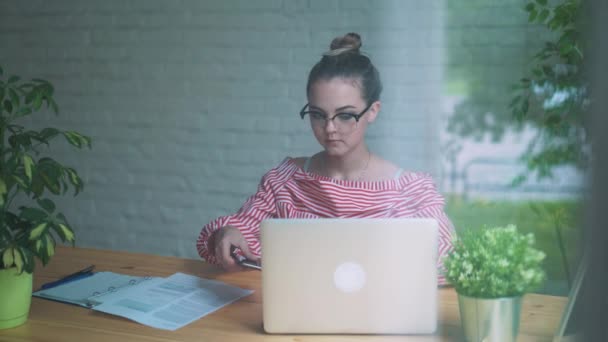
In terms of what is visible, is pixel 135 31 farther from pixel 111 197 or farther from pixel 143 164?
pixel 111 197

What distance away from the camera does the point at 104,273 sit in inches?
51.2

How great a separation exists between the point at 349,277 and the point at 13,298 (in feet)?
1.78

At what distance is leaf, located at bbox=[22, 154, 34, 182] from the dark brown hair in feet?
2.05

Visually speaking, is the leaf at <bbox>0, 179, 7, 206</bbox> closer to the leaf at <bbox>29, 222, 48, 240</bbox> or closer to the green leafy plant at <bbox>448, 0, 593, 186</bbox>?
the leaf at <bbox>29, 222, 48, 240</bbox>

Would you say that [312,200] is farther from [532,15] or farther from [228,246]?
[532,15]

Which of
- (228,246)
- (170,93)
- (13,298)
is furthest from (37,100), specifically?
(170,93)

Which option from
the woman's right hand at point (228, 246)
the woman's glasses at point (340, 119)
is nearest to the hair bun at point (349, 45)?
the woman's glasses at point (340, 119)

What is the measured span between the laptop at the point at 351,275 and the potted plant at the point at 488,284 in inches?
1.9

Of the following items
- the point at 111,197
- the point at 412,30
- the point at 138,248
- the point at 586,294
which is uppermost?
the point at 412,30

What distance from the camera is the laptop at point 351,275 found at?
890 mm

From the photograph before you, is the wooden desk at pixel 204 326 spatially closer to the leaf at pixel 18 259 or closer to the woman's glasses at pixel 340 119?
the leaf at pixel 18 259

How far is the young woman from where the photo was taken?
A: 53.7 inches

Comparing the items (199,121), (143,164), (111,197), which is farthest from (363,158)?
(111,197)

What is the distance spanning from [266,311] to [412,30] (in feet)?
1.58
